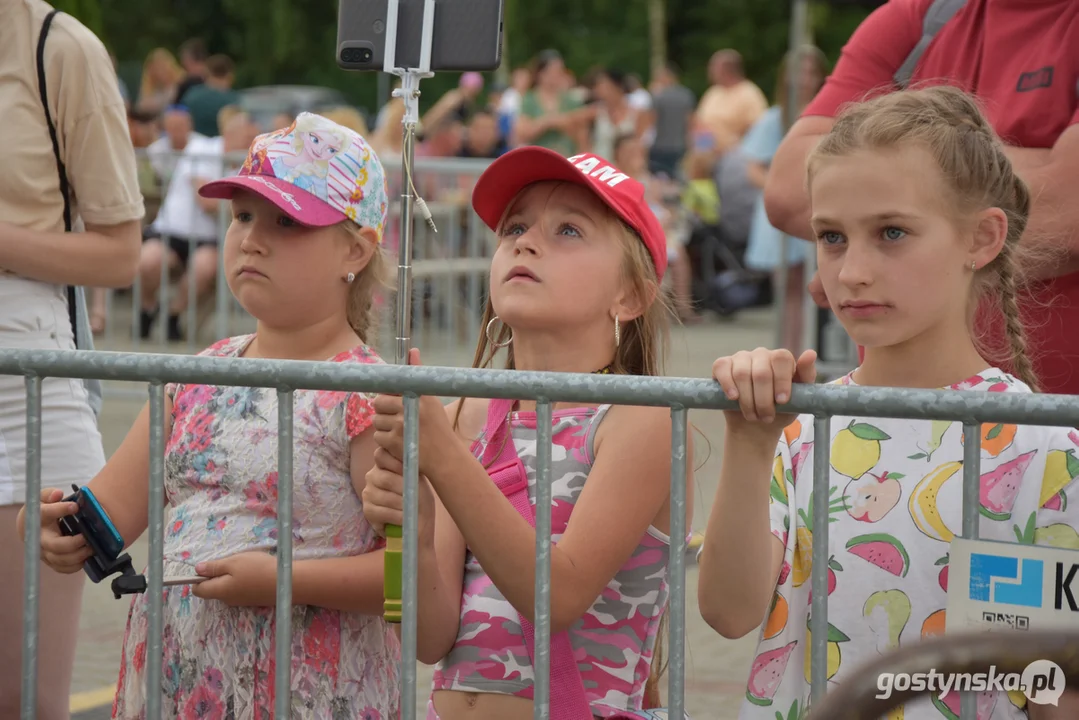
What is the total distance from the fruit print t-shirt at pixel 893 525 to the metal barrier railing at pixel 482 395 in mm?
158

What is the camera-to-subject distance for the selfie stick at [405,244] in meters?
2.36

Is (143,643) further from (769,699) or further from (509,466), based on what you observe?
(769,699)

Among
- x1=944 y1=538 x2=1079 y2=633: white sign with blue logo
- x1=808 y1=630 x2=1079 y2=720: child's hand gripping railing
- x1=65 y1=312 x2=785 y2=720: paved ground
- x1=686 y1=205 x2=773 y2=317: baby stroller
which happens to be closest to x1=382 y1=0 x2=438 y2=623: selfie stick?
x1=944 y1=538 x2=1079 y2=633: white sign with blue logo

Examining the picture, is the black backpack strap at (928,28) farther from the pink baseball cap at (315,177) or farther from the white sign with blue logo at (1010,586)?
the white sign with blue logo at (1010,586)

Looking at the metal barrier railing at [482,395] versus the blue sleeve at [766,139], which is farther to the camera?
the blue sleeve at [766,139]

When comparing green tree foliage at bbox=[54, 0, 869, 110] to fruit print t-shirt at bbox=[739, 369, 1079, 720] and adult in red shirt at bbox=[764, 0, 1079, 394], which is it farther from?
fruit print t-shirt at bbox=[739, 369, 1079, 720]

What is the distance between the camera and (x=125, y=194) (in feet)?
11.3


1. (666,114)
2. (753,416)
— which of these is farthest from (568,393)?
(666,114)

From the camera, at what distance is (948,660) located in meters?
1.05

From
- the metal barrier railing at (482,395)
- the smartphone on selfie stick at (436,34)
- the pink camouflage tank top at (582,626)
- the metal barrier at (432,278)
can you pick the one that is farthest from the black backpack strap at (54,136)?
the metal barrier at (432,278)

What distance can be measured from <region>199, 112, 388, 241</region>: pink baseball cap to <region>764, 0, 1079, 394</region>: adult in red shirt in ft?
3.06

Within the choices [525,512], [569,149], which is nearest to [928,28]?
[525,512]

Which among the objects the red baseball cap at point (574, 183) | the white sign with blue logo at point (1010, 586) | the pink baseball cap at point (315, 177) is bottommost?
the white sign with blue logo at point (1010, 586)

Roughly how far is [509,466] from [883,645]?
698 millimetres
